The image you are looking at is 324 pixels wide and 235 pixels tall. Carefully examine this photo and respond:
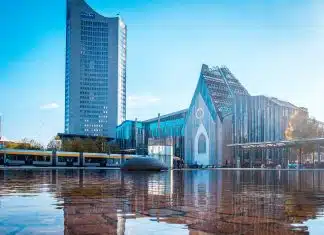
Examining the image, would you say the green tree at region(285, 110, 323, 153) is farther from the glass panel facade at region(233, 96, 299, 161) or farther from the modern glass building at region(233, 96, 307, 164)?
the glass panel facade at region(233, 96, 299, 161)

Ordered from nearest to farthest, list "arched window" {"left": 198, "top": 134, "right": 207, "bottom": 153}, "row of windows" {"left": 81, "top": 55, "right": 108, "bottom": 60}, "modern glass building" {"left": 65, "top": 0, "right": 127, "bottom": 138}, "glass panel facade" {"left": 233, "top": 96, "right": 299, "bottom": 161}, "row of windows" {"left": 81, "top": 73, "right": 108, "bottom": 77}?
1. "glass panel facade" {"left": 233, "top": 96, "right": 299, "bottom": 161}
2. "arched window" {"left": 198, "top": 134, "right": 207, "bottom": 153}
3. "modern glass building" {"left": 65, "top": 0, "right": 127, "bottom": 138}
4. "row of windows" {"left": 81, "top": 73, "right": 108, "bottom": 77}
5. "row of windows" {"left": 81, "top": 55, "right": 108, "bottom": 60}

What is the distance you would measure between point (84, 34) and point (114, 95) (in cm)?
3203

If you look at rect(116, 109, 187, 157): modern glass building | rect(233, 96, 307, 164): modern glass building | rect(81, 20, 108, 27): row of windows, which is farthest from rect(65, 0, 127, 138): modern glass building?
rect(233, 96, 307, 164): modern glass building

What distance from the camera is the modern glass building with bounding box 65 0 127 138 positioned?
179750 millimetres

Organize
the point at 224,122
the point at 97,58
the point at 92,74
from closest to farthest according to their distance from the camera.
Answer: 1. the point at 224,122
2. the point at 92,74
3. the point at 97,58

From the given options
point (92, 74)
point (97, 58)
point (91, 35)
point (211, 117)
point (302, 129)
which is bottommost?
point (302, 129)

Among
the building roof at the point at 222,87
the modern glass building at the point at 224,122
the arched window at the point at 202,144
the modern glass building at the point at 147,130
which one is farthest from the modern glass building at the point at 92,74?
the building roof at the point at 222,87

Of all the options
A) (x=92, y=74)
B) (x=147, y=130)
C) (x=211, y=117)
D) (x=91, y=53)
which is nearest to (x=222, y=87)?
(x=211, y=117)

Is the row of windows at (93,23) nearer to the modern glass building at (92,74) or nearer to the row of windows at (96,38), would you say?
the modern glass building at (92,74)

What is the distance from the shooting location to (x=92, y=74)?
183 metres

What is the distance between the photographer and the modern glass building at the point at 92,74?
17975 centimetres

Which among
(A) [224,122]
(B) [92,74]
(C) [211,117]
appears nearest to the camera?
(A) [224,122]

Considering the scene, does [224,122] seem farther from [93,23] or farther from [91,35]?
[93,23]

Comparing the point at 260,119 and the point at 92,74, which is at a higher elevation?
the point at 92,74
